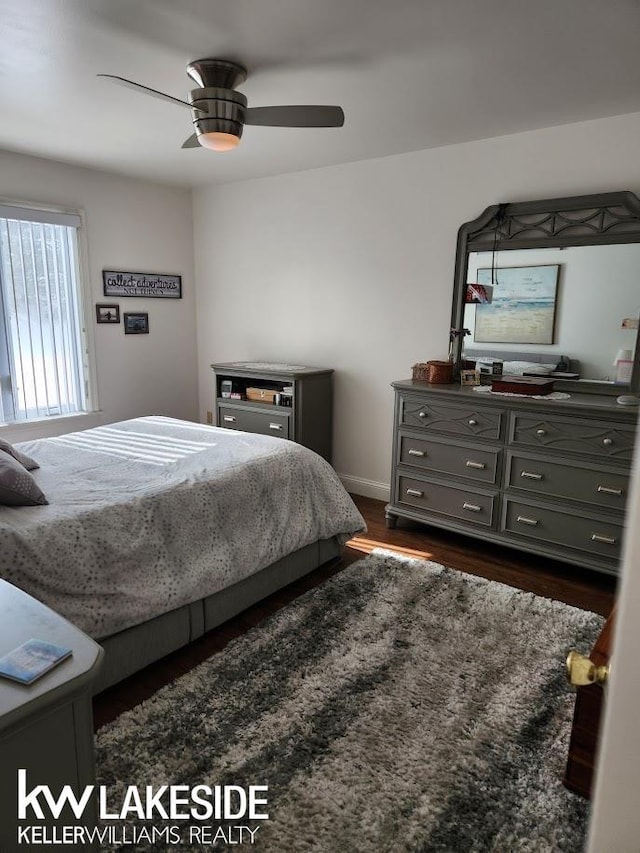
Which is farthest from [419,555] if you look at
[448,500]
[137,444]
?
[137,444]

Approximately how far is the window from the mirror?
2.97 meters

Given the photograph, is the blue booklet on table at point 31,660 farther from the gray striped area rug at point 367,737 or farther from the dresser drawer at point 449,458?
the dresser drawer at point 449,458

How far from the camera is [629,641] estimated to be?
539 millimetres

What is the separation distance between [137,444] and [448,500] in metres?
1.91

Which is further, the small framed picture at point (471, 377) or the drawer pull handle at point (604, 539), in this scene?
the small framed picture at point (471, 377)

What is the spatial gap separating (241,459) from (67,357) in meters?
2.41

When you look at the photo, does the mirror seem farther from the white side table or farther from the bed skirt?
the white side table

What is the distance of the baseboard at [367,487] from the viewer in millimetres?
4316

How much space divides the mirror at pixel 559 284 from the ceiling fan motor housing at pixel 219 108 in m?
1.72

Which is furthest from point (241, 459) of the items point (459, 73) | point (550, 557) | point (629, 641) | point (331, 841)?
point (629, 641)

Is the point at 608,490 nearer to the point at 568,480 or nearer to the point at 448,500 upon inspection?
the point at 568,480

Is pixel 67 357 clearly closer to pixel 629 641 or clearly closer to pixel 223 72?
pixel 223 72

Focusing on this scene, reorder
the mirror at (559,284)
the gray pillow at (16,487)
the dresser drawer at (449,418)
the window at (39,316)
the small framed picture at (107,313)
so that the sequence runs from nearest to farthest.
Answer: the gray pillow at (16,487)
the mirror at (559,284)
the dresser drawer at (449,418)
the window at (39,316)
the small framed picture at (107,313)

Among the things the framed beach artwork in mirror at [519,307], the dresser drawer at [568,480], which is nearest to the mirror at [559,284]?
the framed beach artwork in mirror at [519,307]
